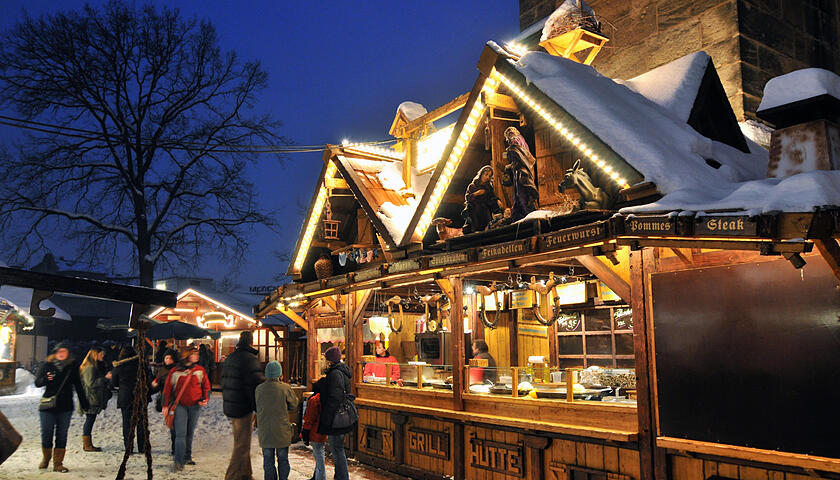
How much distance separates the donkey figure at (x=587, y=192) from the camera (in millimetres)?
7609

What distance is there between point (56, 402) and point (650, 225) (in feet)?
35.5

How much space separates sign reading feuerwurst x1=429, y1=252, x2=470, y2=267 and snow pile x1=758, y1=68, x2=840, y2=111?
4.36 m

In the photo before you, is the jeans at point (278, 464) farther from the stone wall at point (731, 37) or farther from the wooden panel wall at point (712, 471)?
the stone wall at point (731, 37)

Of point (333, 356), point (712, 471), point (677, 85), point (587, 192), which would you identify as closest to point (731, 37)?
point (677, 85)

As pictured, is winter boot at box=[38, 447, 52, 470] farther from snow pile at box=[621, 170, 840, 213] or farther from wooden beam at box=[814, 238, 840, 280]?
wooden beam at box=[814, 238, 840, 280]

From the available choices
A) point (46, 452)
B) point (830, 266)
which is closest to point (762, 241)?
point (830, 266)

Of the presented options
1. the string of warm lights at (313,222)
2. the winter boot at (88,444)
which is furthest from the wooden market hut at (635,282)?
the winter boot at (88,444)

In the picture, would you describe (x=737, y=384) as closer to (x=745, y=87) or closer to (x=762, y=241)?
(x=762, y=241)

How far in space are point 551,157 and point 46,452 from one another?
→ 416 inches

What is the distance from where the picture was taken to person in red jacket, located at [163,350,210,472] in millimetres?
11875

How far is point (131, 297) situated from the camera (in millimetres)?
7852

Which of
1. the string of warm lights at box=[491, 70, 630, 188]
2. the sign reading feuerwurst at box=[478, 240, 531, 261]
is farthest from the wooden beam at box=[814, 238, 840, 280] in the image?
the sign reading feuerwurst at box=[478, 240, 531, 261]

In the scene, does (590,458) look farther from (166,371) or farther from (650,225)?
(166,371)

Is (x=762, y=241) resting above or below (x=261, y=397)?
above
